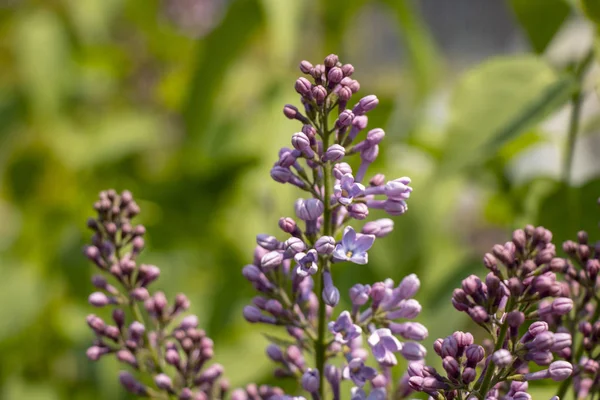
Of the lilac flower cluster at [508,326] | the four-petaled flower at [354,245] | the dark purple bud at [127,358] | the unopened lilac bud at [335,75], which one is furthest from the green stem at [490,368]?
the dark purple bud at [127,358]

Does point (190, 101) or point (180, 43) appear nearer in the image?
point (190, 101)

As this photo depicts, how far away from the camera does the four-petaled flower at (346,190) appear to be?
53 centimetres

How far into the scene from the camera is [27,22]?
208cm

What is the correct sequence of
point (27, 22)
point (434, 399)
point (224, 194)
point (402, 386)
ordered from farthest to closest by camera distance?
point (27, 22) → point (224, 194) → point (402, 386) → point (434, 399)

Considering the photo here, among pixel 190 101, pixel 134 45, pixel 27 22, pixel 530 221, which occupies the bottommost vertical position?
pixel 530 221

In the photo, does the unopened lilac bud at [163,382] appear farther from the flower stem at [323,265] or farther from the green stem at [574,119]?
the green stem at [574,119]

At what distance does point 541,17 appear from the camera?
3.39 ft

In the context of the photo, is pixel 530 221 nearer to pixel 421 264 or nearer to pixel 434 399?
pixel 421 264

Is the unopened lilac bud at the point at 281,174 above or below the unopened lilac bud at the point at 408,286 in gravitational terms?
above

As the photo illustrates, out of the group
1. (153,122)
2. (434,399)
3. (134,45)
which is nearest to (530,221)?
(434,399)

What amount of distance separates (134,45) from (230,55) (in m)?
1.41

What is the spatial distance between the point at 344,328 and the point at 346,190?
0.33ft

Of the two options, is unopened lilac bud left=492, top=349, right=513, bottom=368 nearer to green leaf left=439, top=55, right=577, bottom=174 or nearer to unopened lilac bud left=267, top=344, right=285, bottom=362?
unopened lilac bud left=267, top=344, right=285, bottom=362

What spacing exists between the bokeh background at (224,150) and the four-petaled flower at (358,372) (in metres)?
0.28
